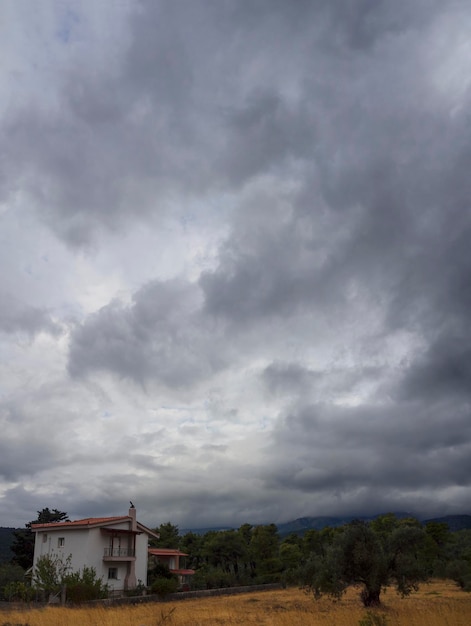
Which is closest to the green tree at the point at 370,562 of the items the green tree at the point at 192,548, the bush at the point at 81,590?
the bush at the point at 81,590

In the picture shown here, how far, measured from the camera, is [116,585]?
51.9 metres

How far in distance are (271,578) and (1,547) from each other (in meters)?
76.1

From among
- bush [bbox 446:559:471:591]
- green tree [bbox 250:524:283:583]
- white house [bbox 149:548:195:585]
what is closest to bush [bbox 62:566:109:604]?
white house [bbox 149:548:195:585]

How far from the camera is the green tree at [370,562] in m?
30.4

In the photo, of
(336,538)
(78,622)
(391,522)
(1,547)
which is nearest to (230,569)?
(391,522)

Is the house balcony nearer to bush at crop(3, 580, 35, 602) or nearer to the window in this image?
the window

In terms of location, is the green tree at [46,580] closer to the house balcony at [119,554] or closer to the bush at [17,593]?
the bush at [17,593]

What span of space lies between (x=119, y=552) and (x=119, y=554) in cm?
20

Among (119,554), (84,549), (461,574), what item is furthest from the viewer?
(119,554)

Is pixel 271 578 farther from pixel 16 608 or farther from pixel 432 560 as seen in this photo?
pixel 16 608

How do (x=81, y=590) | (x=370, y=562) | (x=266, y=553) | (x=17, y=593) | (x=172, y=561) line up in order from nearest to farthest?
(x=370, y=562)
(x=81, y=590)
(x=17, y=593)
(x=172, y=561)
(x=266, y=553)

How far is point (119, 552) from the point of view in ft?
174

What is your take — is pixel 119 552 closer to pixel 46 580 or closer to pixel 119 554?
pixel 119 554

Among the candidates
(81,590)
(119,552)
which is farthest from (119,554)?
(81,590)
